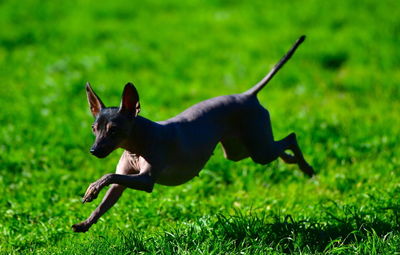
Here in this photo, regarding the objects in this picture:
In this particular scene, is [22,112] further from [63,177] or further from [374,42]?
[374,42]

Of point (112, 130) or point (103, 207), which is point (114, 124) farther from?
point (103, 207)

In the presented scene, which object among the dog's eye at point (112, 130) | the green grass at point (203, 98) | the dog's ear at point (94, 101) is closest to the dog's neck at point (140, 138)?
the dog's eye at point (112, 130)

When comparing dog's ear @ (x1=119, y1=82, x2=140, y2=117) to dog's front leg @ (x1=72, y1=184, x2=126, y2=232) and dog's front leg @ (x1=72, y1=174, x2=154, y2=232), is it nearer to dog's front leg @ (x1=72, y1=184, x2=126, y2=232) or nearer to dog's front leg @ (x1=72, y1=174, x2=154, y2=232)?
dog's front leg @ (x1=72, y1=174, x2=154, y2=232)

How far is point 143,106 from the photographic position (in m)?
8.33

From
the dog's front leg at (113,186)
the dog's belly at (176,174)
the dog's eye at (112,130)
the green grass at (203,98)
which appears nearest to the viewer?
the dog's front leg at (113,186)

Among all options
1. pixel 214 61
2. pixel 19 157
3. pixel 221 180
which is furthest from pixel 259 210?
pixel 214 61

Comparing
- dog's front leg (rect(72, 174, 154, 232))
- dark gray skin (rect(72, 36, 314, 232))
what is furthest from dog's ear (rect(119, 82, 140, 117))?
dog's front leg (rect(72, 174, 154, 232))

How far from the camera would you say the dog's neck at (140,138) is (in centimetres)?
425

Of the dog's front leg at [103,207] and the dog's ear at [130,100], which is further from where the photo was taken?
the dog's front leg at [103,207]

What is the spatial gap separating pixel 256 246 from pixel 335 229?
83 centimetres

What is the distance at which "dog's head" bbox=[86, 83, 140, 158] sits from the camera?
402 centimetres

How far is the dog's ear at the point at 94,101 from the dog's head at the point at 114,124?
56 millimetres

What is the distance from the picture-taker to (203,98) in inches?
339

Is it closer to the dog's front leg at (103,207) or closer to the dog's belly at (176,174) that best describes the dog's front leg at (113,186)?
the dog's front leg at (103,207)
